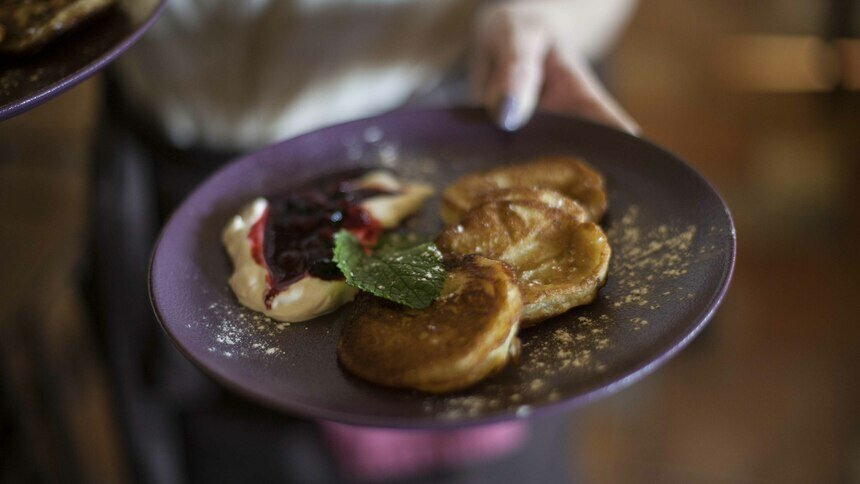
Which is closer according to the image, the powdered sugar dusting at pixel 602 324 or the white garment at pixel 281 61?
the powdered sugar dusting at pixel 602 324

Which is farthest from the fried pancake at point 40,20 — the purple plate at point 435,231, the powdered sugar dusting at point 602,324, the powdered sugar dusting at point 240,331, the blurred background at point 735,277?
the blurred background at point 735,277

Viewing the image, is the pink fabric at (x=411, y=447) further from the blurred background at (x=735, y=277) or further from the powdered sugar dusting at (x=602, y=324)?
the powdered sugar dusting at (x=602, y=324)

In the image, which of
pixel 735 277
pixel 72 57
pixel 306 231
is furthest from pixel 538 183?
pixel 735 277

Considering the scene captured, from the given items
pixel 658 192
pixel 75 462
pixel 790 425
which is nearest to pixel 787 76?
pixel 790 425

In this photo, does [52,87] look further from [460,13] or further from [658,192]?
[460,13]

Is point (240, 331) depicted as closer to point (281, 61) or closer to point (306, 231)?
point (306, 231)
